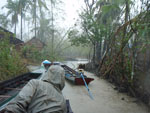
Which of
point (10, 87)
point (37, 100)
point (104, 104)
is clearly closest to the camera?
point (37, 100)

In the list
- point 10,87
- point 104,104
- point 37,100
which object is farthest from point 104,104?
point 37,100

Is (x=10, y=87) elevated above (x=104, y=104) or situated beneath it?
elevated above

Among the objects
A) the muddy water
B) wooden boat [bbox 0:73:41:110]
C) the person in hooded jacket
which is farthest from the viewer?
the muddy water

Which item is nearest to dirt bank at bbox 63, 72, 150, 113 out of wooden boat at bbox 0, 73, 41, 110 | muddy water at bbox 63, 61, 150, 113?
muddy water at bbox 63, 61, 150, 113

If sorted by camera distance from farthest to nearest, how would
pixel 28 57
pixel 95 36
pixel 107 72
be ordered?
pixel 28 57 < pixel 95 36 < pixel 107 72

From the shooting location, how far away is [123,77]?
245 inches

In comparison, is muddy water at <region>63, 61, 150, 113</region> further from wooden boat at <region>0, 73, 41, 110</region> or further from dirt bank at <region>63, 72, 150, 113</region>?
wooden boat at <region>0, 73, 41, 110</region>

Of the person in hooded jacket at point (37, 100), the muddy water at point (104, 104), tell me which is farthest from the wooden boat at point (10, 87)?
the muddy water at point (104, 104)

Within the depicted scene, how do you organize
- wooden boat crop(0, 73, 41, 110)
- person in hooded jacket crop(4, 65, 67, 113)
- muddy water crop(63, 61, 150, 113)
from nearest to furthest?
1. person in hooded jacket crop(4, 65, 67, 113)
2. wooden boat crop(0, 73, 41, 110)
3. muddy water crop(63, 61, 150, 113)

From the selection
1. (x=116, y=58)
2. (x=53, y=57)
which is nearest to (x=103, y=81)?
(x=116, y=58)

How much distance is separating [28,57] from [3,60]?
12191 mm

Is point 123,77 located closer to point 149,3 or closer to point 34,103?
point 149,3

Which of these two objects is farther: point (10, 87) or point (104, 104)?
point (104, 104)

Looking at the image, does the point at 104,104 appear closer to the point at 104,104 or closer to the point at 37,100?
the point at 104,104
